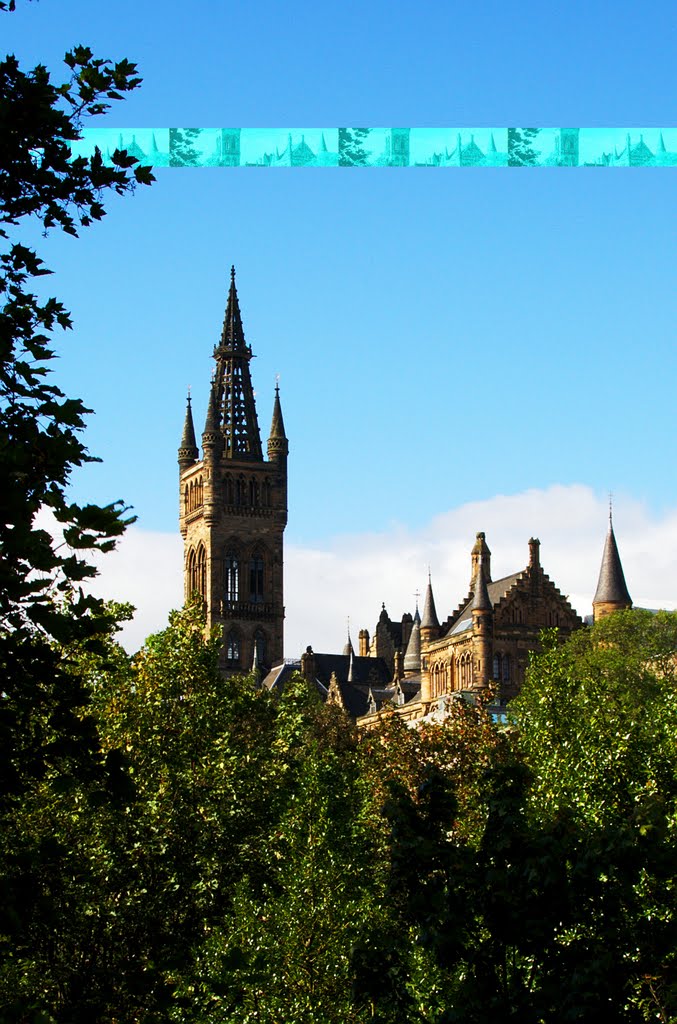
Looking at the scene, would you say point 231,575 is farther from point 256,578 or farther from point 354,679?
point 354,679

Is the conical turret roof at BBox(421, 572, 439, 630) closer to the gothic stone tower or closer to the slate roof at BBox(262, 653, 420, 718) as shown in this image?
the slate roof at BBox(262, 653, 420, 718)

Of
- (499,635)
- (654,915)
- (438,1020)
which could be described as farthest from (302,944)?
(499,635)

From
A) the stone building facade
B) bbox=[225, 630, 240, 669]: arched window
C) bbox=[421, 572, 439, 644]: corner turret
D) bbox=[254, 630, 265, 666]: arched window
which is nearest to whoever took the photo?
the stone building facade

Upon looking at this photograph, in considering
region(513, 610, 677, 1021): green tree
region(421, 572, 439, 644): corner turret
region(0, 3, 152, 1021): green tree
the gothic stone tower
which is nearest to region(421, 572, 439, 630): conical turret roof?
region(421, 572, 439, 644): corner turret

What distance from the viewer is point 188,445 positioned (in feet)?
604

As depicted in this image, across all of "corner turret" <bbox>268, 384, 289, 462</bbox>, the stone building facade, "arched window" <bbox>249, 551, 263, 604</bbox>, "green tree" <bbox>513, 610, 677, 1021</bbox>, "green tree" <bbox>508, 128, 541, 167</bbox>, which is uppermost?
"corner turret" <bbox>268, 384, 289, 462</bbox>

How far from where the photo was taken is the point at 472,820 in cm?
3781

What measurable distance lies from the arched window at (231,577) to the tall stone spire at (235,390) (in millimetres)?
11721

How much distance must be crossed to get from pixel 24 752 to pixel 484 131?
2203cm

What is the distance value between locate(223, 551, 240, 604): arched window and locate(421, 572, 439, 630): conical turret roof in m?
31.9

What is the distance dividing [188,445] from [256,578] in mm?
18175

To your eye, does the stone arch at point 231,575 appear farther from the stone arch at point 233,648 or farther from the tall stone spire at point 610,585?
the tall stone spire at point 610,585

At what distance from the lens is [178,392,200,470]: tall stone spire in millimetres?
183125

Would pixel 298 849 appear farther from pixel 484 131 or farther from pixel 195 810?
pixel 484 131
